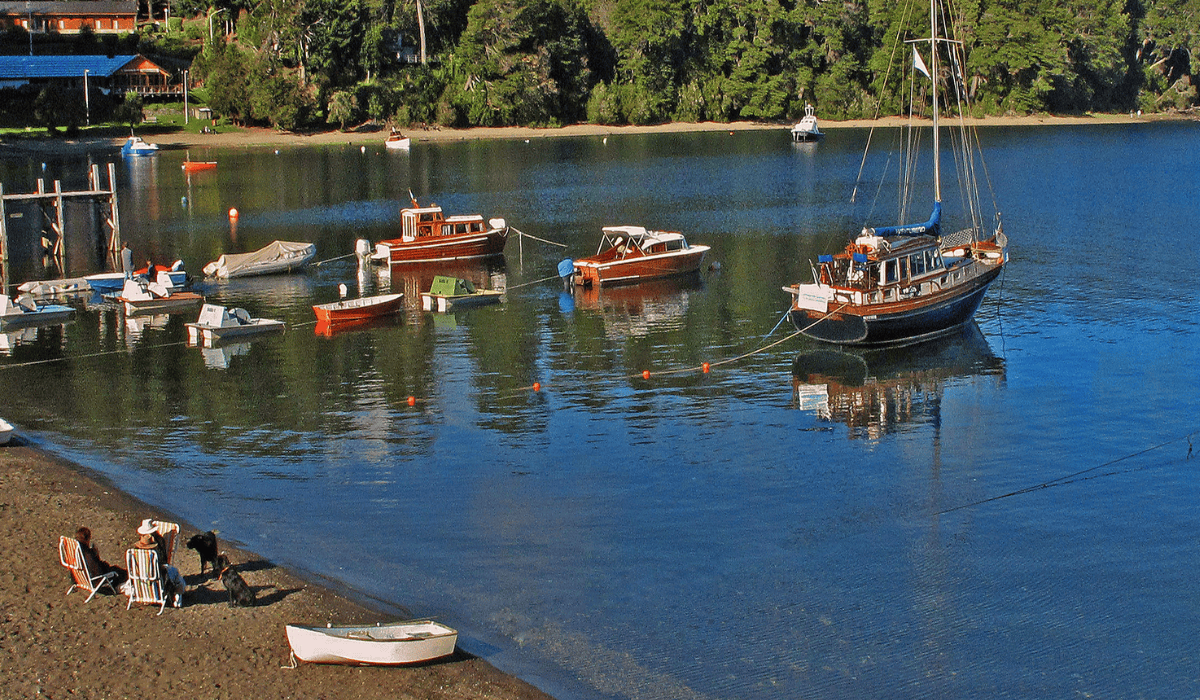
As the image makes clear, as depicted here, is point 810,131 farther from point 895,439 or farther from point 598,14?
point 895,439

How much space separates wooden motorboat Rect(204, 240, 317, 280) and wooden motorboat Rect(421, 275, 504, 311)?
1143 cm

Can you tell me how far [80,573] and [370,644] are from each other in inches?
251

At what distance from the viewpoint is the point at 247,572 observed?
75.2 feet

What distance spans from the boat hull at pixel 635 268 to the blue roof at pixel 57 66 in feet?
345

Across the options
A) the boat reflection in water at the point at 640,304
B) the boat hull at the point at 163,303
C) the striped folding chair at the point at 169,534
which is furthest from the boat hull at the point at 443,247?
the striped folding chair at the point at 169,534

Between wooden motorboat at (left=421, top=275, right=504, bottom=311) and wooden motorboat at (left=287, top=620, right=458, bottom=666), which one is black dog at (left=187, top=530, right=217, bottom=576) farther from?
wooden motorboat at (left=421, top=275, right=504, bottom=311)

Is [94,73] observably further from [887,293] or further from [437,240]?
[887,293]

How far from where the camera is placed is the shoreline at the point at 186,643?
18.4 meters

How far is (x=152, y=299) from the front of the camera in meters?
51.1

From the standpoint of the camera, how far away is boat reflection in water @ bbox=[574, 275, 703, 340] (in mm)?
47812

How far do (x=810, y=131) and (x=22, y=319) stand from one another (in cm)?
11074

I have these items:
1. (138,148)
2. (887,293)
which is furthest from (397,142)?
(887,293)

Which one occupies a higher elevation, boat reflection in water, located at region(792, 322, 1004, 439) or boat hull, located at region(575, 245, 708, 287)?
boat hull, located at region(575, 245, 708, 287)

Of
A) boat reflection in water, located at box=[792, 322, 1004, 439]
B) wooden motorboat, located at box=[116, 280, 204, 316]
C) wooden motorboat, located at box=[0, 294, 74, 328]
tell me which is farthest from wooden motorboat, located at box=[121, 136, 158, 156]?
boat reflection in water, located at box=[792, 322, 1004, 439]
